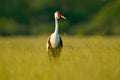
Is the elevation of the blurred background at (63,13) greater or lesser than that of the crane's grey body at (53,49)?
greater

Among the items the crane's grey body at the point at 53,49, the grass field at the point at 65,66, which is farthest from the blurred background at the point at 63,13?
the grass field at the point at 65,66

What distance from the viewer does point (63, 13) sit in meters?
45.3

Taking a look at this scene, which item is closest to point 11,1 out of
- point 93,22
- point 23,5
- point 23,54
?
point 23,5

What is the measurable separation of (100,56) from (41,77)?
6.38 feet

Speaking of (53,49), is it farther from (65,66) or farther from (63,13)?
(63,13)

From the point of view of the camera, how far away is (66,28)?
40.7m

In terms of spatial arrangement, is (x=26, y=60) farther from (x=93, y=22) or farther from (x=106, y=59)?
(x=93, y=22)

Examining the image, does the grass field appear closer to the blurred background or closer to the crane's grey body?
the crane's grey body

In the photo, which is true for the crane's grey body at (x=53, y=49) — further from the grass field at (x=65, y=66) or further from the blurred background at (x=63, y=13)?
the blurred background at (x=63, y=13)

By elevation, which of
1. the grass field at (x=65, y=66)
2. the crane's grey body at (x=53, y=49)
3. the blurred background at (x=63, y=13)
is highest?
the blurred background at (x=63, y=13)

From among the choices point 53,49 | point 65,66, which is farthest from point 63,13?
point 65,66

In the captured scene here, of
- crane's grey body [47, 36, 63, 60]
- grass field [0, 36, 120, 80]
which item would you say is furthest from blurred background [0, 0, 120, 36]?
grass field [0, 36, 120, 80]

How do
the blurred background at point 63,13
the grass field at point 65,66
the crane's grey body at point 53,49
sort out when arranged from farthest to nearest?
1. the blurred background at point 63,13
2. the crane's grey body at point 53,49
3. the grass field at point 65,66

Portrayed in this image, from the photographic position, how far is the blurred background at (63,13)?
4125 centimetres
